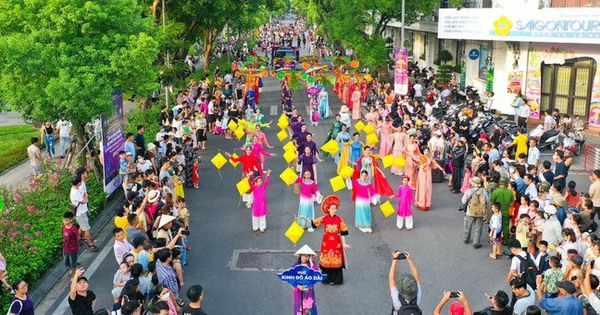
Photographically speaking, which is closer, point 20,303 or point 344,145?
point 20,303

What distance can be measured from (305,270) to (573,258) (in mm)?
3861

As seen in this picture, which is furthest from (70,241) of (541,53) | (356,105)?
(541,53)

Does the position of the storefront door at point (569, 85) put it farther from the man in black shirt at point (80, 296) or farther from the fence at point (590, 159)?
the man in black shirt at point (80, 296)

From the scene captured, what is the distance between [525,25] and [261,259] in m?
15.6

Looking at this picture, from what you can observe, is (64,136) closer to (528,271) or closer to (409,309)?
(528,271)

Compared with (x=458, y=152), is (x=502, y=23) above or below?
above

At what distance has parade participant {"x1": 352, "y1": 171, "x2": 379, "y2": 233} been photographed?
1364 centimetres

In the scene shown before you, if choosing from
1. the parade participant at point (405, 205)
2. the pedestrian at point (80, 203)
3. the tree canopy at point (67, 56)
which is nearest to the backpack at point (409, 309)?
the parade participant at point (405, 205)

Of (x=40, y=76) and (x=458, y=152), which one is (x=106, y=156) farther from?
(x=458, y=152)

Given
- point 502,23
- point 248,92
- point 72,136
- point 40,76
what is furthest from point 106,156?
point 502,23

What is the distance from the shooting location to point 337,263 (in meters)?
11.2

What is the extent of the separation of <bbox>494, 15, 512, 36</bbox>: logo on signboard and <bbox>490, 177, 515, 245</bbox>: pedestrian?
43.0 ft

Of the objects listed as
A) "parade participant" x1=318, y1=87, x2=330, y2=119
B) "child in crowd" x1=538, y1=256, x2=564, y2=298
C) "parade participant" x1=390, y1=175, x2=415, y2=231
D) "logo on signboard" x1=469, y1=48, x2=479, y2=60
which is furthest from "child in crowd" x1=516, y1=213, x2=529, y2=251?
"logo on signboard" x1=469, y1=48, x2=479, y2=60

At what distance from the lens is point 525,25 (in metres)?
23.7
